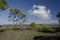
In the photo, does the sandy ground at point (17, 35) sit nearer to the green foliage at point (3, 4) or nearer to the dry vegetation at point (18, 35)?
the dry vegetation at point (18, 35)

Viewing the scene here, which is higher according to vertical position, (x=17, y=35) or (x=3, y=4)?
(x=3, y=4)

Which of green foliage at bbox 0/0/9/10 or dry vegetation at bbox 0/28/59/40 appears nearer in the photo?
dry vegetation at bbox 0/28/59/40

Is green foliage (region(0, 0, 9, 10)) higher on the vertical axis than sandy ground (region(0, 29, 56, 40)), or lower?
higher

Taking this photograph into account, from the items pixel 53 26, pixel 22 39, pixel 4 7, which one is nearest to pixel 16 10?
pixel 53 26

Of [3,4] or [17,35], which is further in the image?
[3,4]

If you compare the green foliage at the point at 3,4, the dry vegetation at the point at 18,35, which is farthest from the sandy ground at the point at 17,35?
the green foliage at the point at 3,4

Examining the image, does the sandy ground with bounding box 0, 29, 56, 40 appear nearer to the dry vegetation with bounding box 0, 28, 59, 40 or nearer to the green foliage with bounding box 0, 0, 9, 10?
the dry vegetation with bounding box 0, 28, 59, 40

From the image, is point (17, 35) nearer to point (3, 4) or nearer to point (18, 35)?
point (18, 35)

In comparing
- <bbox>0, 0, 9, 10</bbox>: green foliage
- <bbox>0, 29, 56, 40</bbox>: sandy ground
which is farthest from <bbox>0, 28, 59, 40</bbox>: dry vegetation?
<bbox>0, 0, 9, 10</bbox>: green foliage

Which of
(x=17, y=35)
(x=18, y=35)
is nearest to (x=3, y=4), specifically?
(x=17, y=35)

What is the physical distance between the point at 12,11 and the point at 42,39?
81.7 feet

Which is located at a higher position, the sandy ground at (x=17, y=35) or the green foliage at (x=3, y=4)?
the green foliage at (x=3, y=4)

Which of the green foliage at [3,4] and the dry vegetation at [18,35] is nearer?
the dry vegetation at [18,35]

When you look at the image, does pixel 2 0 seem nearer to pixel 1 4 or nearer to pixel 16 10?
pixel 1 4
